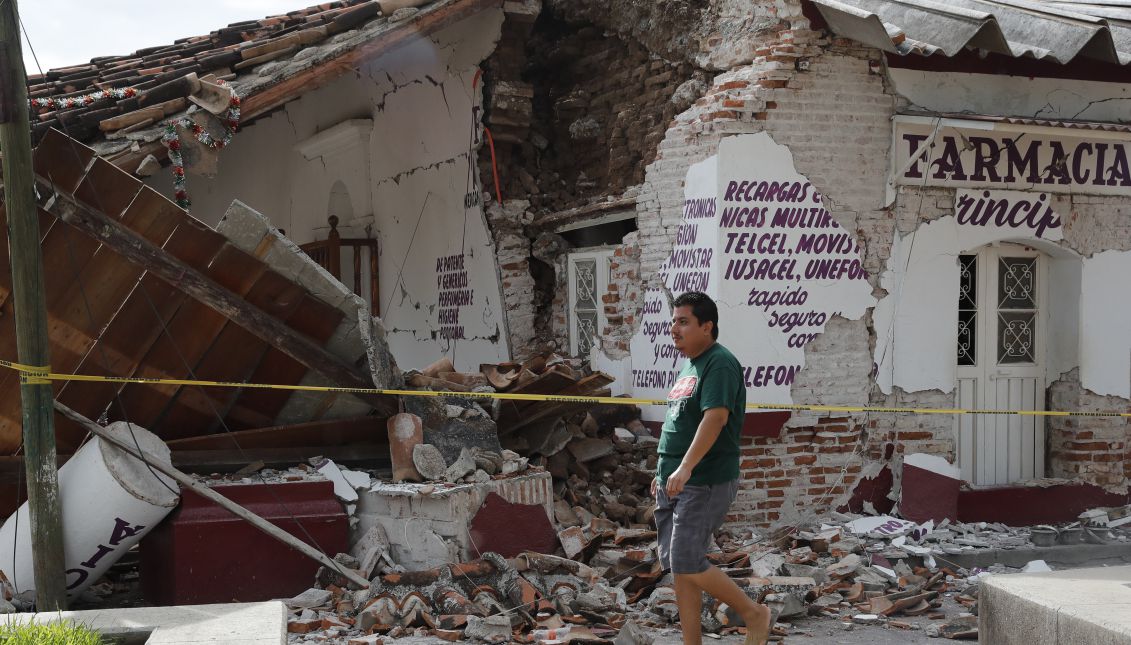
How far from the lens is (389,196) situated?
12.0 metres

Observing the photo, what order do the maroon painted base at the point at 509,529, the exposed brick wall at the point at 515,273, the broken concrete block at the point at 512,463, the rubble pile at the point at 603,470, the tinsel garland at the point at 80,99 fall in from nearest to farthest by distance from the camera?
the maroon painted base at the point at 509,529, the broken concrete block at the point at 512,463, the tinsel garland at the point at 80,99, the rubble pile at the point at 603,470, the exposed brick wall at the point at 515,273

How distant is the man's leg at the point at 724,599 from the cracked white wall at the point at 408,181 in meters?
5.37

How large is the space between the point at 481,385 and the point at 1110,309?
5.59 meters

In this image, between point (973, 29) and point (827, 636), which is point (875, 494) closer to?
point (827, 636)

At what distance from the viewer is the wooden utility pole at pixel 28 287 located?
5.64m

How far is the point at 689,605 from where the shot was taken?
5.16m

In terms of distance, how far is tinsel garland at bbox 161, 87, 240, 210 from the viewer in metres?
7.58

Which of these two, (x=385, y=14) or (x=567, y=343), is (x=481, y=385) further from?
(x=385, y=14)

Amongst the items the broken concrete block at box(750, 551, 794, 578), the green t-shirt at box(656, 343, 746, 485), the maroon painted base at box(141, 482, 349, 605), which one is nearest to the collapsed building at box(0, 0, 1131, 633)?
the maroon painted base at box(141, 482, 349, 605)

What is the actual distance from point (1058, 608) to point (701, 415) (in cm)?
177

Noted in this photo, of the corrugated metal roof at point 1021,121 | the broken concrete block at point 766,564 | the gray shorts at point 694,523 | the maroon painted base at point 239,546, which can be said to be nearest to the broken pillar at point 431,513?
the maroon painted base at point 239,546

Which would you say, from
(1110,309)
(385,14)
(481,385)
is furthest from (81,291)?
(1110,309)

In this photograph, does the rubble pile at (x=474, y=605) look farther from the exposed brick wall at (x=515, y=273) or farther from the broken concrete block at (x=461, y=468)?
the exposed brick wall at (x=515, y=273)

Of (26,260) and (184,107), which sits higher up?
(184,107)
